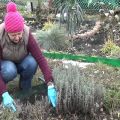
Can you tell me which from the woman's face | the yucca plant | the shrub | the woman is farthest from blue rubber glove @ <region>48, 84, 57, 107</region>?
the yucca plant

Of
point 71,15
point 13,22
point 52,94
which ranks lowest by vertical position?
point 52,94

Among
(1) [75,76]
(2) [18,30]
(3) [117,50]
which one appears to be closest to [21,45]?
(2) [18,30]

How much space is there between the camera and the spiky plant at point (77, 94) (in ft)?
14.5

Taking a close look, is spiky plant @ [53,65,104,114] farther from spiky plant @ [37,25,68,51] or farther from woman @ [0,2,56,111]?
spiky plant @ [37,25,68,51]

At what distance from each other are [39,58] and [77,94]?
59 centimetres

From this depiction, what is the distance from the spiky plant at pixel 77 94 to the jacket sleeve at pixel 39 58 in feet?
0.30

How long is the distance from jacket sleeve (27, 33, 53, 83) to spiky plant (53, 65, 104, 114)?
9 cm

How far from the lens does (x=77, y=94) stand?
4.43m

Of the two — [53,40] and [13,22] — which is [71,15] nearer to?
[53,40]

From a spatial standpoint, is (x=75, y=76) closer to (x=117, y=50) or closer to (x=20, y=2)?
(x=117, y=50)

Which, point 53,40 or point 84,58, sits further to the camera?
point 53,40

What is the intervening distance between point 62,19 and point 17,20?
2620 mm

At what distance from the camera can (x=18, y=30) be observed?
14.5ft

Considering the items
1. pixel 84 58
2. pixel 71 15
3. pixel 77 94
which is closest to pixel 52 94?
pixel 77 94
